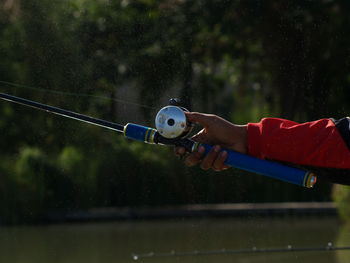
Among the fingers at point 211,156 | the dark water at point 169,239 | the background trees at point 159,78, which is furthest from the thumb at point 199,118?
the background trees at point 159,78

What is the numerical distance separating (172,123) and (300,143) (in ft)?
1.20

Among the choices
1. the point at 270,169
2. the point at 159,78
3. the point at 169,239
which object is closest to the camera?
the point at 270,169

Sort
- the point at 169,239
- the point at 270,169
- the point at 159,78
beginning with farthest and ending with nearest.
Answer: the point at 159,78 < the point at 169,239 < the point at 270,169

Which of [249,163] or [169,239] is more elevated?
[169,239]

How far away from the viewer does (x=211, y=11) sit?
7.16m

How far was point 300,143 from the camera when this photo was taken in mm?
2223

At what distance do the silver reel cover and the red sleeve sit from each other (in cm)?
20

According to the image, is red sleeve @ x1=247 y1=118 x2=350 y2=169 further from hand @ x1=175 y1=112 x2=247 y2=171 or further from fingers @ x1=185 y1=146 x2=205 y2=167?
fingers @ x1=185 y1=146 x2=205 y2=167

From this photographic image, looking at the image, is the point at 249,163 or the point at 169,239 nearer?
the point at 249,163

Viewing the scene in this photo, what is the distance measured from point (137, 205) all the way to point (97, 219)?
1.40 ft

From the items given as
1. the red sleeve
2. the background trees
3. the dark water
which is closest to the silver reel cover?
the red sleeve

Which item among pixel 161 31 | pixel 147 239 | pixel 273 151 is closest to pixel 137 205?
pixel 147 239

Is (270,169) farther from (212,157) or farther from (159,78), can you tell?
(159,78)

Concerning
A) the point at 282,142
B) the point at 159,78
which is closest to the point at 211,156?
the point at 282,142
